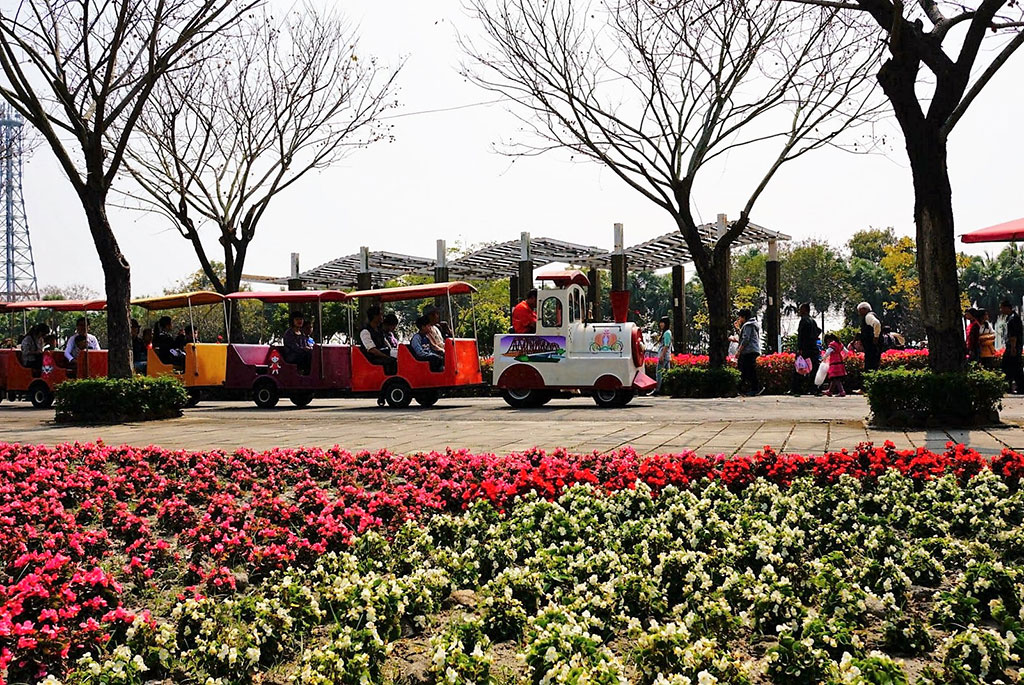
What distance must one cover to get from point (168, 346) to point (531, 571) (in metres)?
17.7

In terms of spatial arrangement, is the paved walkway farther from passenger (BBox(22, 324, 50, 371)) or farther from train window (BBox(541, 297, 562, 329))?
passenger (BBox(22, 324, 50, 371))

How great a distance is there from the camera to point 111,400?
44.7 ft

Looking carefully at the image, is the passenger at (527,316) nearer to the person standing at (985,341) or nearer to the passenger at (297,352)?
the passenger at (297,352)

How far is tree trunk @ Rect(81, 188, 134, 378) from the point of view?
47.3 feet

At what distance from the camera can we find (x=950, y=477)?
228 inches

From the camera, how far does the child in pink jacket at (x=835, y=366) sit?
1806 centimetres

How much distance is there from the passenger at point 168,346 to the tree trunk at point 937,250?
14474 millimetres

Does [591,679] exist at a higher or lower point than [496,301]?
lower

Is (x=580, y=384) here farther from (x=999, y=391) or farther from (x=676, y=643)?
(x=676, y=643)

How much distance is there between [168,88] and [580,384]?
1438cm


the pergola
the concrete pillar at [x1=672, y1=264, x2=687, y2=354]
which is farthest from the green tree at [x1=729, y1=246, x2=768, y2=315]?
the concrete pillar at [x1=672, y1=264, x2=687, y2=354]

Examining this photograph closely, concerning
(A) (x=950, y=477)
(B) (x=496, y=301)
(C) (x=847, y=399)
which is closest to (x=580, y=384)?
(C) (x=847, y=399)

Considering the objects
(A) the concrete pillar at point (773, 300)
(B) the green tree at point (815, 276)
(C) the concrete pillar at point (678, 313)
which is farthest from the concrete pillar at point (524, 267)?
(B) the green tree at point (815, 276)

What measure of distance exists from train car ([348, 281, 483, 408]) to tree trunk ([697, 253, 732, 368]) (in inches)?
191
